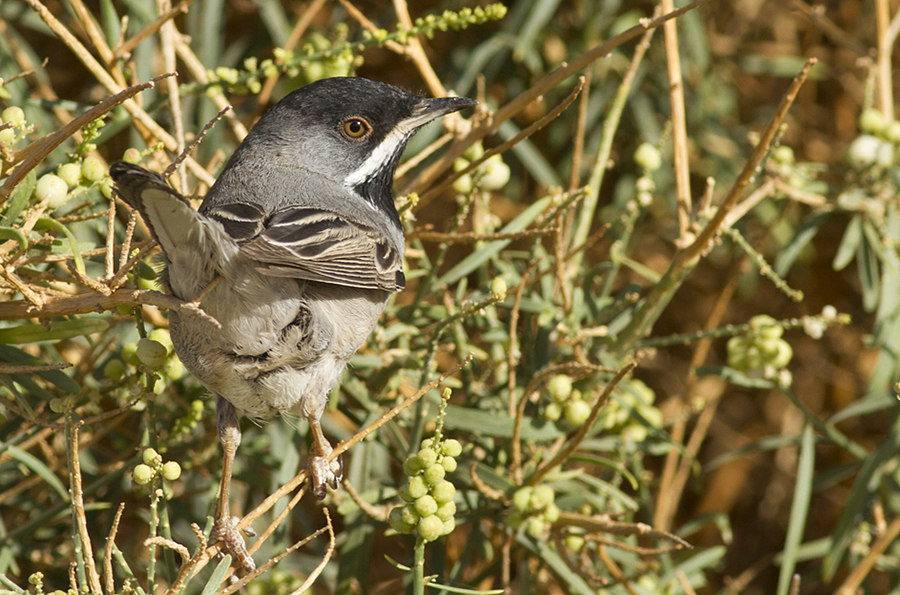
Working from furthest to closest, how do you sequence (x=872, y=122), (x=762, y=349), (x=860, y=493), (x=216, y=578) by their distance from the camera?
(x=872, y=122), (x=860, y=493), (x=762, y=349), (x=216, y=578)

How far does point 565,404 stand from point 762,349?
0.71m

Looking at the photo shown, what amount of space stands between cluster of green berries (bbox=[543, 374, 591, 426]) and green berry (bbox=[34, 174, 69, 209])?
4.77 feet

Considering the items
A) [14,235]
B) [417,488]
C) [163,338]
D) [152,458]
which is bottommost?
[417,488]

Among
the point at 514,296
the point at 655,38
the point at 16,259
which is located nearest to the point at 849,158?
the point at 655,38

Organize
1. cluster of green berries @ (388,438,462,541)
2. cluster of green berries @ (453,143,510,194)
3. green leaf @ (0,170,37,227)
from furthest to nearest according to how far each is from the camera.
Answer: cluster of green berries @ (453,143,510,194) < green leaf @ (0,170,37,227) < cluster of green berries @ (388,438,462,541)

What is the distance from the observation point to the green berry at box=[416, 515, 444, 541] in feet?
6.41

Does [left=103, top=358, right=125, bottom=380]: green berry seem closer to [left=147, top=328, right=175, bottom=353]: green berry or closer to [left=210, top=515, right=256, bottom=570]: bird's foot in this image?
[left=147, top=328, right=175, bottom=353]: green berry

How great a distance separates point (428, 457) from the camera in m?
1.94

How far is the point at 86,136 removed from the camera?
2.14 metres

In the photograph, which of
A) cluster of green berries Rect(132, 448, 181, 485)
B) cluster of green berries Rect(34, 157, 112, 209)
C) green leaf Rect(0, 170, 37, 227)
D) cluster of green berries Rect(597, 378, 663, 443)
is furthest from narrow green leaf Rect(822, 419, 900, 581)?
green leaf Rect(0, 170, 37, 227)

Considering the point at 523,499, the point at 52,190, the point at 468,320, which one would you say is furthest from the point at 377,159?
the point at 523,499

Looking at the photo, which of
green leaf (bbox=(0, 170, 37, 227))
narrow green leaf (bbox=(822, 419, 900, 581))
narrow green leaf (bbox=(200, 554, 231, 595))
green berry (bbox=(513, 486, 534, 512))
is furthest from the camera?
narrow green leaf (bbox=(822, 419, 900, 581))

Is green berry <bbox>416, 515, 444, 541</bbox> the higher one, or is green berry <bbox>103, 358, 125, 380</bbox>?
green berry <bbox>103, 358, 125, 380</bbox>

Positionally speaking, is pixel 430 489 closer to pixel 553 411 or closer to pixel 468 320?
pixel 553 411
